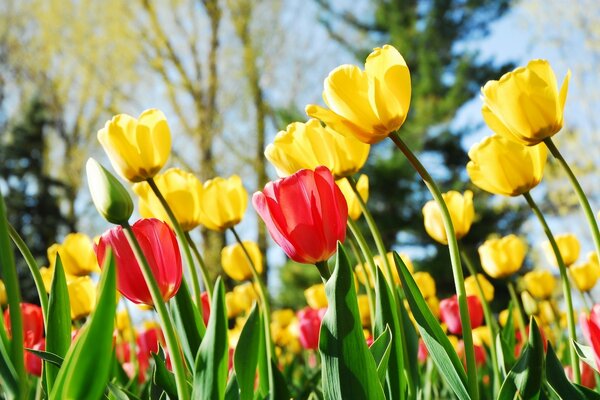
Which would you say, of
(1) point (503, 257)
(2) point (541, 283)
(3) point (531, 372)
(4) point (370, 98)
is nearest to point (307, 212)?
(4) point (370, 98)

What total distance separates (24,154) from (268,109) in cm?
445

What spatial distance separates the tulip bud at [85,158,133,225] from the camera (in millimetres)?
526

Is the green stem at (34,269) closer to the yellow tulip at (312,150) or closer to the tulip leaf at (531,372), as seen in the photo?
the yellow tulip at (312,150)

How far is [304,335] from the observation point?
152 cm

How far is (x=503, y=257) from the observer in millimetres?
1351

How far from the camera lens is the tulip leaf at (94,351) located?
42 centimetres

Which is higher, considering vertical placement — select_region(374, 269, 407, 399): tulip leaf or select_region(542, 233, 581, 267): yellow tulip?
select_region(542, 233, 581, 267): yellow tulip

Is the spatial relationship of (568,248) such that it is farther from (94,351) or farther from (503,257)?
(94,351)

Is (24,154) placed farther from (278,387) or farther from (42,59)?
(278,387)

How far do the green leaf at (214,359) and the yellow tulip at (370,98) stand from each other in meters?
0.23

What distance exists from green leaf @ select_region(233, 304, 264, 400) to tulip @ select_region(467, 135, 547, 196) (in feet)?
1.20

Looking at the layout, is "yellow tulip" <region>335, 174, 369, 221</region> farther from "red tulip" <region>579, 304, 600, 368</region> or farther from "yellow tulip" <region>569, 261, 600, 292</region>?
"yellow tulip" <region>569, 261, 600, 292</region>

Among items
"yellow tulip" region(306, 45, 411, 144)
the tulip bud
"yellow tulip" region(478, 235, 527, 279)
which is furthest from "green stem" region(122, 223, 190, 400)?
"yellow tulip" region(478, 235, 527, 279)

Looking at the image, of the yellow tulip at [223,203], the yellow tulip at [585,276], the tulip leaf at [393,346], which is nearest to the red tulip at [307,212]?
the tulip leaf at [393,346]
